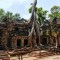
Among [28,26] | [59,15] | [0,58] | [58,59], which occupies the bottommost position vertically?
[58,59]

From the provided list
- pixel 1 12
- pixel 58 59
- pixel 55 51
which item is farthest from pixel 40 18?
pixel 58 59

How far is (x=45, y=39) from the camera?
49.7 metres

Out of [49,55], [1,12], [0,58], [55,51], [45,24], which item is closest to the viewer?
[0,58]

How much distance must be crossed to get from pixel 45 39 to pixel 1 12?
26352 millimetres

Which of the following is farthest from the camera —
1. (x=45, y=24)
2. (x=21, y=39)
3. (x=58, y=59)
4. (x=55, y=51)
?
(x=21, y=39)

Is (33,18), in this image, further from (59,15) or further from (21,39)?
(59,15)

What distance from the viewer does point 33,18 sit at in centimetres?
2841

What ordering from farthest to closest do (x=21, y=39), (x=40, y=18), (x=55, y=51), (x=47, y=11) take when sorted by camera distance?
(x=47, y=11), (x=40, y=18), (x=21, y=39), (x=55, y=51)

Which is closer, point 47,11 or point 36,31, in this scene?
point 36,31

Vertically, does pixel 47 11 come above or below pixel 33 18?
above

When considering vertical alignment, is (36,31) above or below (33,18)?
below

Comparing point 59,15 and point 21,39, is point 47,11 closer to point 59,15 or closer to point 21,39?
point 59,15

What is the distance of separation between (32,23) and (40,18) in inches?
1072

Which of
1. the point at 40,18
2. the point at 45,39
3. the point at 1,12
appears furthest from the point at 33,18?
the point at 1,12
